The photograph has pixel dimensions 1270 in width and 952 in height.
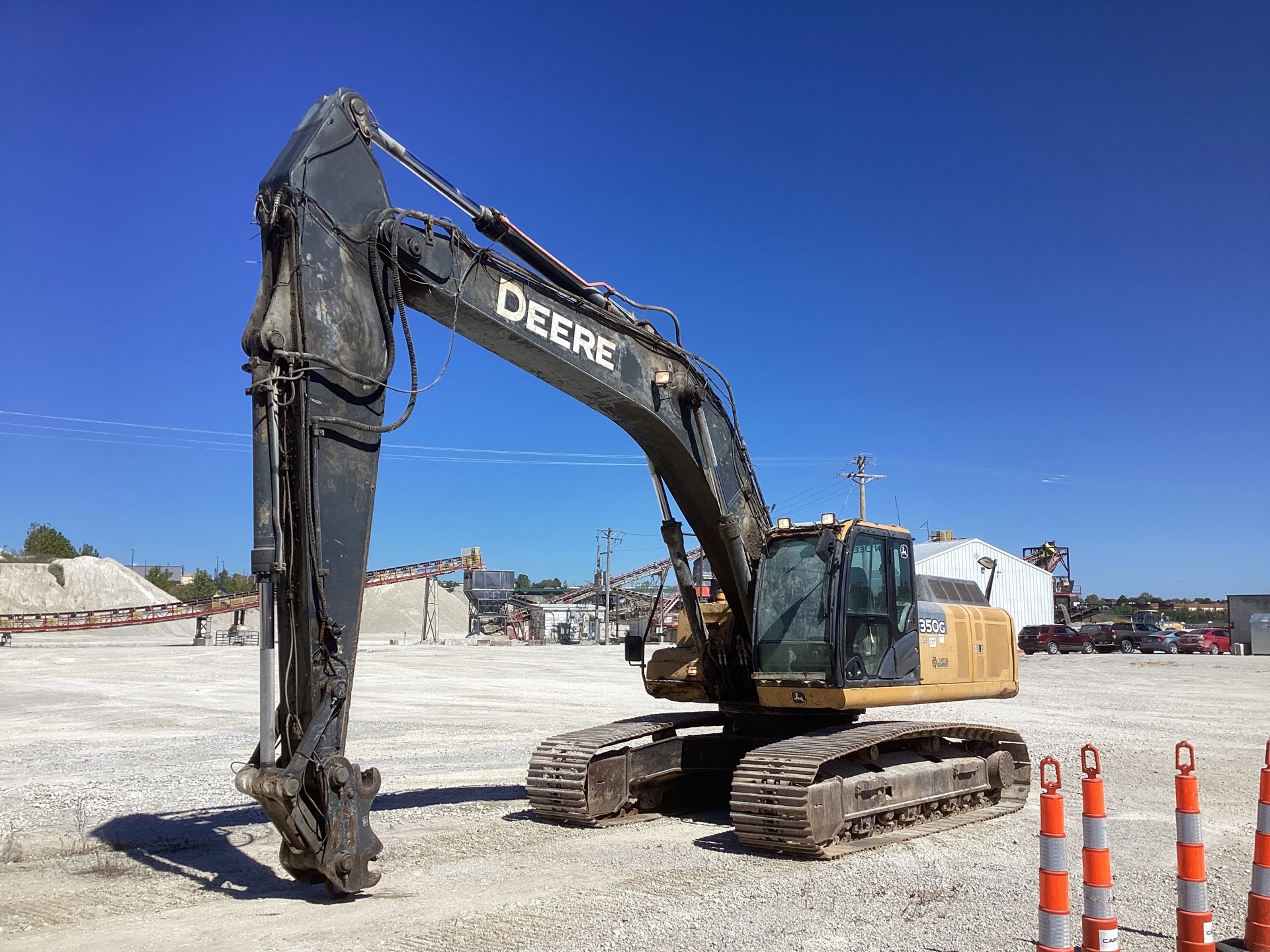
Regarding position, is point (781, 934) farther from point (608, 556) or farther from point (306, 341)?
point (608, 556)

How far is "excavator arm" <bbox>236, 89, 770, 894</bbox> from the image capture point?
6.34 m

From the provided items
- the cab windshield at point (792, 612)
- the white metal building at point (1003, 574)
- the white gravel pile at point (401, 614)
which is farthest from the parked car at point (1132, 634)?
the white gravel pile at point (401, 614)

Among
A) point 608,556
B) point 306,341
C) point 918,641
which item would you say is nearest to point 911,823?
point 918,641

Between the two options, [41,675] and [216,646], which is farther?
[216,646]

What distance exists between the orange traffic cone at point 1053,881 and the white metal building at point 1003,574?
53564 millimetres

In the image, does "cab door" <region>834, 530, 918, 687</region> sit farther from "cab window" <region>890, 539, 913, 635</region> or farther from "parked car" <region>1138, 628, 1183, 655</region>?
"parked car" <region>1138, 628, 1183, 655</region>

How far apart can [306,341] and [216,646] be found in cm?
5092

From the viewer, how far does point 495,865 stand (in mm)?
8023

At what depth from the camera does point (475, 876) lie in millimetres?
7609

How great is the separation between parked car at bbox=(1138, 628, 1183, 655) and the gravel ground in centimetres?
3763

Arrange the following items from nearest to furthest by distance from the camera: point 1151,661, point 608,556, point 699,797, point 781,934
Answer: point 781,934 < point 699,797 < point 1151,661 < point 608,556

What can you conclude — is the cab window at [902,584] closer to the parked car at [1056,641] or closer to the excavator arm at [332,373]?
the excavator arm at [332,373]

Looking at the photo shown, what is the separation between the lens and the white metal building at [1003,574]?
58.8 meters

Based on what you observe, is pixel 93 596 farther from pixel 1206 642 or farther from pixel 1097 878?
pixel 1097 878
